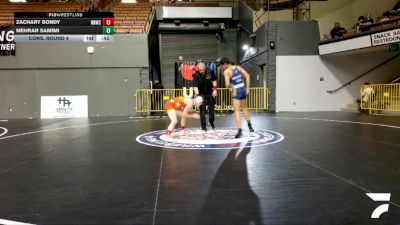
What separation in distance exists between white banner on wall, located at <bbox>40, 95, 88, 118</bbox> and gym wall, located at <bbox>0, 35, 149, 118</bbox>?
20 cm

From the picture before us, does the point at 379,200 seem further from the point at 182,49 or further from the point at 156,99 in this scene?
the point at 182,49

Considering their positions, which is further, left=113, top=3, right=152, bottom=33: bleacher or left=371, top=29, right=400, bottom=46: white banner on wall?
left=113, top=3, right=152, bottom=33: bleacher

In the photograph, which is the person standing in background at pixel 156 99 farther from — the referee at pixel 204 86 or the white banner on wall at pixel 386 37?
the white banner on wall at pixel 386 37

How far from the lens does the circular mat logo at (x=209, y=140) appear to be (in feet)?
21.4

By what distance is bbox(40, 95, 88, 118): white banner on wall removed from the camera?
16.3 meters

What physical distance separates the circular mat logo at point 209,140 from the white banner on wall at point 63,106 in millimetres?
9206

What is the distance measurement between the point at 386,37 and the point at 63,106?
1410 cm

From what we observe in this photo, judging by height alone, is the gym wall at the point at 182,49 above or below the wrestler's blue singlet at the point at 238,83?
above

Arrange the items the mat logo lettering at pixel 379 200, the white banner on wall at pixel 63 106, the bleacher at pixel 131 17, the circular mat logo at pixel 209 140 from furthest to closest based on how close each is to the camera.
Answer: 1. the bleacher at pixel 131 17
2. the white banner on wall at pixel 63 106
3. the circular mat logo at pixel 209 140
4. the mat logo lettering at pixel 379 200

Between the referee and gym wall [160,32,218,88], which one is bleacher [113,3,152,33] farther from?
the referee

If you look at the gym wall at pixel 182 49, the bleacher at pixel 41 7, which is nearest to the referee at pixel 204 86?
the gym wall at pixel 182 49
